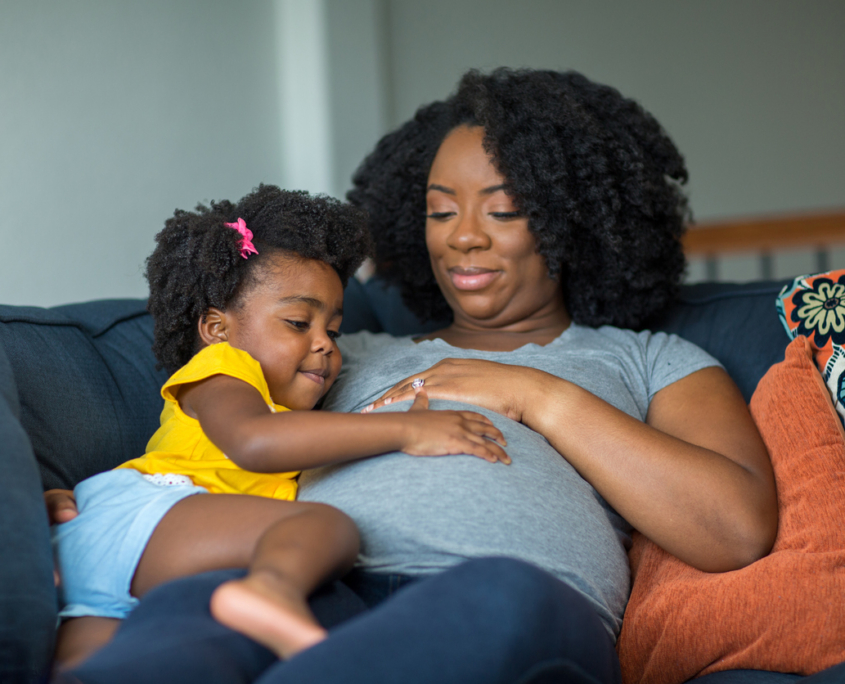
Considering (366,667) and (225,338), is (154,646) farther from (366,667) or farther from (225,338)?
(225,338)

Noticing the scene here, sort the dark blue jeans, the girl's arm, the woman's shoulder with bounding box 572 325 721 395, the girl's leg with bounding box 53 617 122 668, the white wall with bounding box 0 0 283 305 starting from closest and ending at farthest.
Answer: the dark blue jeans, the girl's leg with bounding box 53 617 122 668, the girl's arm, the woman's shoulder with bounding box 572 325 721 395, the white wall with bounding box 0 0 283 305

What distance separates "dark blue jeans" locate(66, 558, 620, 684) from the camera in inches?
27.7

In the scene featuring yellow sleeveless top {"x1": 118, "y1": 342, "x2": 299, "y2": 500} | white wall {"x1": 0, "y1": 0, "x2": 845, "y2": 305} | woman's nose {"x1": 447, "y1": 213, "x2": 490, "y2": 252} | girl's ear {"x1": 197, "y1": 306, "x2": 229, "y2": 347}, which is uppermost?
white wall {"x1": 0, "y1": 0, "x2": 845, "y2": 305}

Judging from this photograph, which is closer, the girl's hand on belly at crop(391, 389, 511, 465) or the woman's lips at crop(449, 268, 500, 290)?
the girl's hand on belly at crop(391, 389, 511, 465)

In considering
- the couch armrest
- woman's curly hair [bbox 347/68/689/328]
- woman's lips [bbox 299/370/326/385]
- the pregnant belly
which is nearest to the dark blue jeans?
the couch armrest

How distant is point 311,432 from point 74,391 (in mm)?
590

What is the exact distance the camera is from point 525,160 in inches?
64.2

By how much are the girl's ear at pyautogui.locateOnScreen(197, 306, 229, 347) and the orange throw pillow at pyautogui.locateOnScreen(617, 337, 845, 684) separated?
0.84 meters

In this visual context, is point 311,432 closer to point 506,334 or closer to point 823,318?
point 506,334

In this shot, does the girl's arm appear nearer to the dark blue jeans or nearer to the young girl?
the young girl

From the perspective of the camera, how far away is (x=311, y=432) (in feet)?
3.44

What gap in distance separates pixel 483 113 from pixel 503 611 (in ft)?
4.04

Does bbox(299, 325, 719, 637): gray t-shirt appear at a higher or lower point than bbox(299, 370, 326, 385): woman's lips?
lower

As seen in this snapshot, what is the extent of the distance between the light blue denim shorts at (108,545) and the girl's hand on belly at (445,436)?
1.03ft
